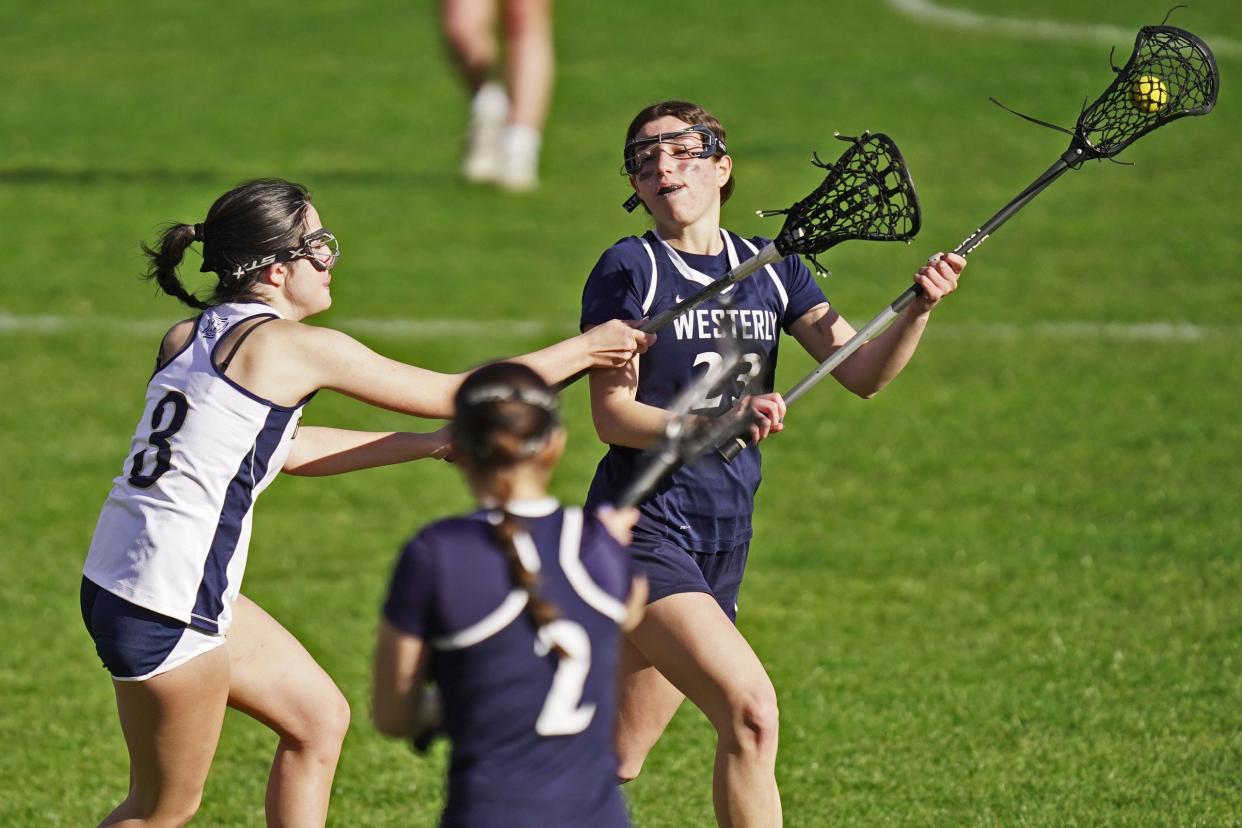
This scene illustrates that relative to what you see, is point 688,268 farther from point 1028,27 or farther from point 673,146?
point 1028,27

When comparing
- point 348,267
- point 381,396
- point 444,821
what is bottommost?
point 348,267

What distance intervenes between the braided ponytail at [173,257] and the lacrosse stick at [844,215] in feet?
3.92

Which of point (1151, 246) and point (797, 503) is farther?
point (1151, 246)

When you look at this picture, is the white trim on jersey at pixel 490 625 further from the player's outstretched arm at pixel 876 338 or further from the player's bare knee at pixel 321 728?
the player's outstretched arm at pixel 876 338

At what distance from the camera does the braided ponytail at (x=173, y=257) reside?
5371 millimetres

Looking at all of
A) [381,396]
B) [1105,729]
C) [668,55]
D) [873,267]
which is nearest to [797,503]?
[1105,729]

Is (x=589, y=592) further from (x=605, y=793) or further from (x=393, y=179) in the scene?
(x=393, y=179)

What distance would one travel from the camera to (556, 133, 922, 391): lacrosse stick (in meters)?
5.62

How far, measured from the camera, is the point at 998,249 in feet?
53.8

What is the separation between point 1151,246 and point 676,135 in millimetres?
11506

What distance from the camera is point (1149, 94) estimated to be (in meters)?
5.80

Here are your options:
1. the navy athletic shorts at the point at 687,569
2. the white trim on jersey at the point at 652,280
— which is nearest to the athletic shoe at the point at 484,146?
the white trim on jersey at the point at 652,280

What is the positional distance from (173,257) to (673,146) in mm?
1598

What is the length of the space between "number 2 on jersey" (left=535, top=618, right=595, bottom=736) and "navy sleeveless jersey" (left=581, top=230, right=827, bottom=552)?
1.78 meters
